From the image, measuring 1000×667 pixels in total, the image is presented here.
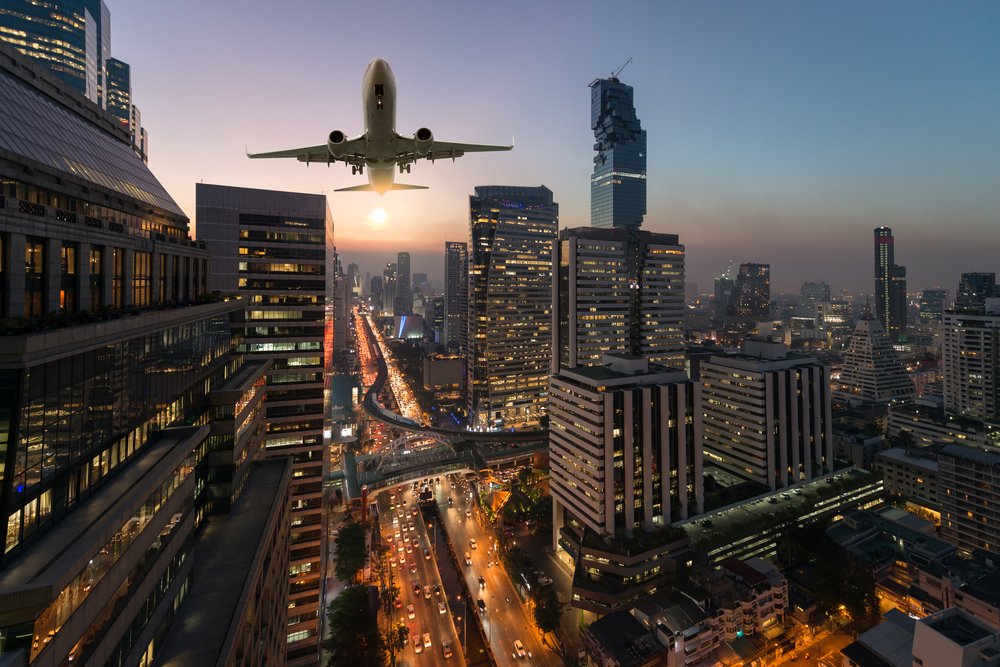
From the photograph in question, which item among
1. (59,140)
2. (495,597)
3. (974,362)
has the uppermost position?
(59,140)

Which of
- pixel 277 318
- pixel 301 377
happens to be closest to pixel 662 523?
pixel 301 377

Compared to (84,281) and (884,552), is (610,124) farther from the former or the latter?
(84,281)

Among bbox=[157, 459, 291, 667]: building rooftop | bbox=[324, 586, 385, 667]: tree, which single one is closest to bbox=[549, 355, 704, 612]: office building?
bbox=[324, 586, 385, 667]: tree

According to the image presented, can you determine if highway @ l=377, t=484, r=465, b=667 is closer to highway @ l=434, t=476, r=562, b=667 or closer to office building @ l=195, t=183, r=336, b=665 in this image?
highway @ l=434, t=476, r=562, b=667

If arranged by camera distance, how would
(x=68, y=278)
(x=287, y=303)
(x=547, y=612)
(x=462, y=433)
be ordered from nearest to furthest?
(x=68, y=278)
(x=547, y=612)
(x=287, y=303)
(x=462, y=433)

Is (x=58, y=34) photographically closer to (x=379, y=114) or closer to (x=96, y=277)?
(x=379, y=114)

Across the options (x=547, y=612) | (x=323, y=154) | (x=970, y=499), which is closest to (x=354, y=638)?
(x=547, y=612)
